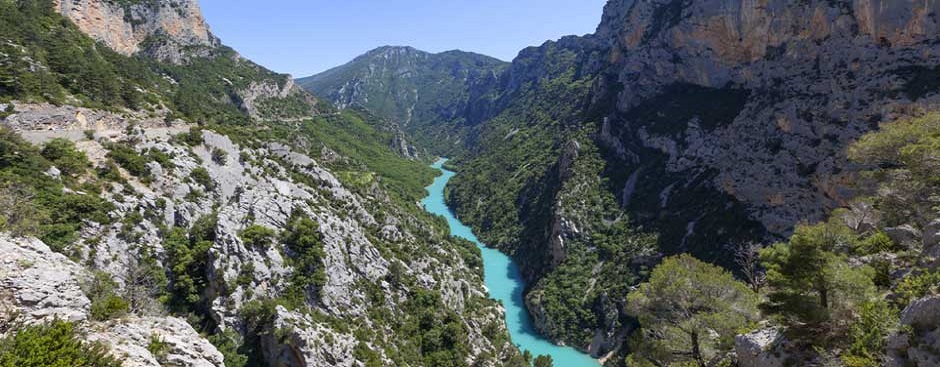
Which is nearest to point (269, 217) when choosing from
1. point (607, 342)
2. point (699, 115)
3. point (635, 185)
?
point (607, 342)

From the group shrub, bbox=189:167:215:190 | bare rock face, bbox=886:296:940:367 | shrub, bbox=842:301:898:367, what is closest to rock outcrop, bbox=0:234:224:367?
shrub, bbox=842:301:898:367

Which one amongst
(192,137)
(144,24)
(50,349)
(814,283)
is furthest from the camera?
(144,24)

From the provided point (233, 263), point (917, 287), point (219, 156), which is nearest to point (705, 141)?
point (917, 287)

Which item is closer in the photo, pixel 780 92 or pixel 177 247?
pixel 177 247

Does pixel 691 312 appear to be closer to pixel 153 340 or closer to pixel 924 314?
pixel 924 314

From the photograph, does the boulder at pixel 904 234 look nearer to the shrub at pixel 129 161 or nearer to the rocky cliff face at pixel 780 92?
the rocky cliff face at pixel 780 92

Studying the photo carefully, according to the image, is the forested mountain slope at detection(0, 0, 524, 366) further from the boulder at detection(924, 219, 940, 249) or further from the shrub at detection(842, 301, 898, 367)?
the boulder at detection(924, 219, 940, 249)
